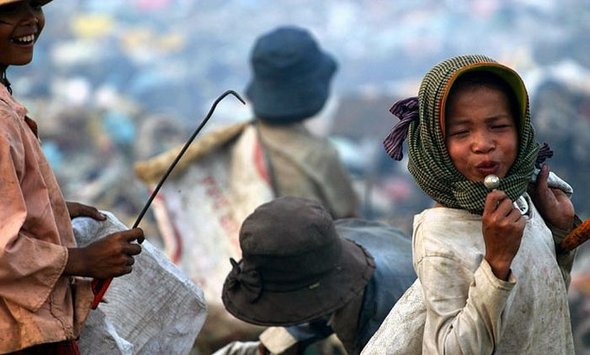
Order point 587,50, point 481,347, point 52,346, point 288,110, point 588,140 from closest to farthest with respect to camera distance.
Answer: point 481,347 < point 52,346 < point 288,110 < point 588,140 < point 587,50

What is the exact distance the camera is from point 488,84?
2.97 m

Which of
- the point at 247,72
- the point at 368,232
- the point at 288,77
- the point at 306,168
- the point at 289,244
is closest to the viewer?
the point at 289,244

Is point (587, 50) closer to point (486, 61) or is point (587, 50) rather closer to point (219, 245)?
point (219, 245)

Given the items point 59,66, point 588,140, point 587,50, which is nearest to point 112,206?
point 588,140

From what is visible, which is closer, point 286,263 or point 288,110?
point 286,263

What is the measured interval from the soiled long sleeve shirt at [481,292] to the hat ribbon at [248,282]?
1.23 meters

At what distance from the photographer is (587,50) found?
44.0 ft

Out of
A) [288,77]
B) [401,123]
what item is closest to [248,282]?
[401,123]

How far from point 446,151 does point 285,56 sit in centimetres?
386

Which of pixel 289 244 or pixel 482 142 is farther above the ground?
pixel 482 142

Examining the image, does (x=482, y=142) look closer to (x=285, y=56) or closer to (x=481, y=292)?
(x=481, y=292)

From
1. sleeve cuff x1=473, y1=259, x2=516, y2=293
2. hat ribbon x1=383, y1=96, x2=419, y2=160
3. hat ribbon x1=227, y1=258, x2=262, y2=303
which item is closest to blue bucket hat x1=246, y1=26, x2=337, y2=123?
hat ribbon x1=227, y1=258, x2=262, y2=303

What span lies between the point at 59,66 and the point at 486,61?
38.1ft

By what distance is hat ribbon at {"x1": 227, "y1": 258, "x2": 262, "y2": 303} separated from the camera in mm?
4211
